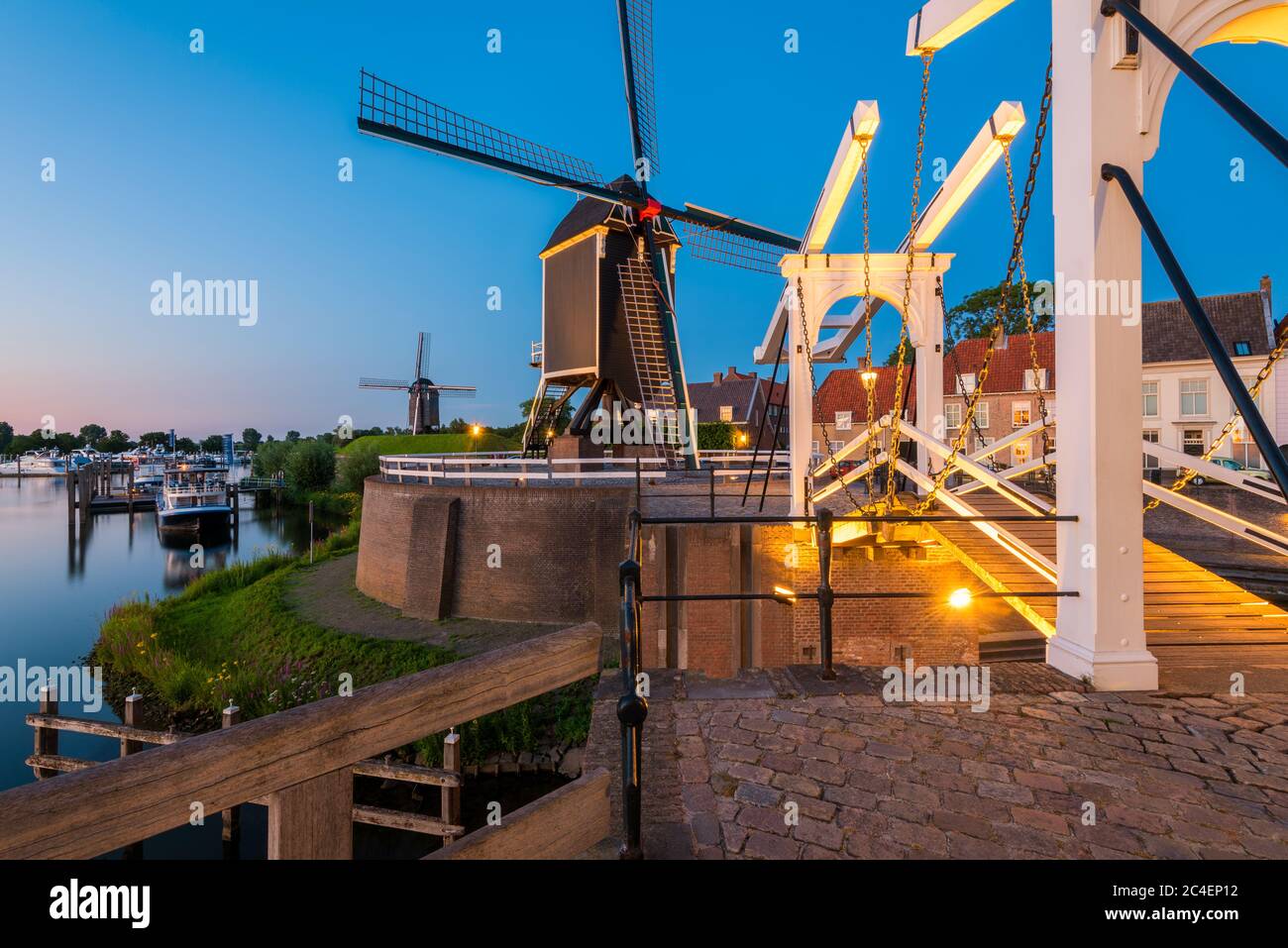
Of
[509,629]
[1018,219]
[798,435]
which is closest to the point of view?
[1018,219]

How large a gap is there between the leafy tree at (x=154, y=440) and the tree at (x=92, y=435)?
771 cm

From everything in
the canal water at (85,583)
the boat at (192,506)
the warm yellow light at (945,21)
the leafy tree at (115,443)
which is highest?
the leafy tree at (115,443)

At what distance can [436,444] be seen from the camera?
153ft

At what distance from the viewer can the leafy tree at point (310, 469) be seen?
162ft

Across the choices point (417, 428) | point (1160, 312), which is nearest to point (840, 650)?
point (1160, 312)

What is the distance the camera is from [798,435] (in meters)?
9.15

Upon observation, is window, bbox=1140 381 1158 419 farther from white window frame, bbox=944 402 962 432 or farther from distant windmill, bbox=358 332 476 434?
distant windmill, bbox=358 332 476 434

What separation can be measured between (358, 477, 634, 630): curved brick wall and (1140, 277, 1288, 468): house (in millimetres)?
28724

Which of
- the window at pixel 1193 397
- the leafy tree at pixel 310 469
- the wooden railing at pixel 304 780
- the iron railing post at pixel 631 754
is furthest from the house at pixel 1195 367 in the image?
the leafy tree at pixel 310 469

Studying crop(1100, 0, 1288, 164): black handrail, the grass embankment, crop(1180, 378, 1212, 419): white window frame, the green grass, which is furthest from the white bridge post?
the green grass

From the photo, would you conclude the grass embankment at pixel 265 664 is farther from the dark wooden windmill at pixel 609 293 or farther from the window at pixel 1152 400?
the window at pixel 1152 400

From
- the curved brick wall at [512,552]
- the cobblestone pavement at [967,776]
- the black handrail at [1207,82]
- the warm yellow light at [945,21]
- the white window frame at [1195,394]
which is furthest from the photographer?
the white window frame at [1195,394]

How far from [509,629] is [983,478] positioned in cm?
1113
